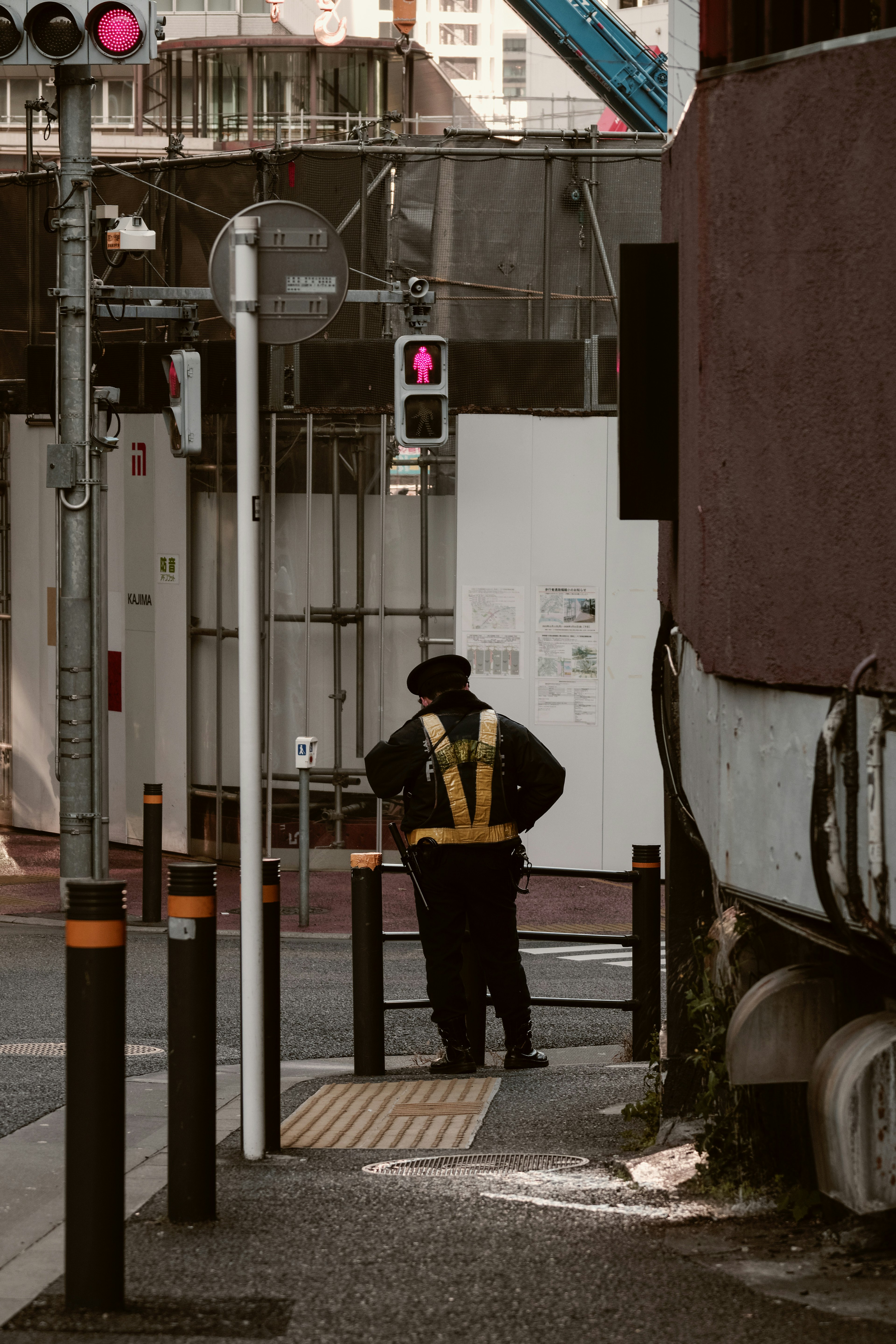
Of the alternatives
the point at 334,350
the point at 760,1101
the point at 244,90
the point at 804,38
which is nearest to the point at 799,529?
the point at 804,38

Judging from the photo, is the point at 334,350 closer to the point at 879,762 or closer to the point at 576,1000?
the point at 576,1000

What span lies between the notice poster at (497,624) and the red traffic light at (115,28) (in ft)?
18.4

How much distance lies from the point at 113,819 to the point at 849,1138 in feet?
49.0

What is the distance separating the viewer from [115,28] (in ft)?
42.3

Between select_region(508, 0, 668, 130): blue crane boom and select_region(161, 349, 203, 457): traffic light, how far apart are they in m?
18.6

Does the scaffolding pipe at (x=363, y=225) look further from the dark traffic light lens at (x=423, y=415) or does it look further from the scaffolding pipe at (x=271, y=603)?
the dark traffic light lens at (x=423, y=415)

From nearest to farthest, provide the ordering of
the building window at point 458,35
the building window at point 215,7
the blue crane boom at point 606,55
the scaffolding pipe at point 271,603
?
the scaffolding pipe at point 271,603, the blue crane boom at point 606,55, the building window at point 215,7, the building window at point 458,35

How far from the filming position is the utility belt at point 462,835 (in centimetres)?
783

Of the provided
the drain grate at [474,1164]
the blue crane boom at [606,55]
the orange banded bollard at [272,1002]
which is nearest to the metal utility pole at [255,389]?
the orange banded bollard at [272,1002]

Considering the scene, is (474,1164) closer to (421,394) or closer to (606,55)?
(421,394)

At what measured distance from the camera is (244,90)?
3872 centimetres

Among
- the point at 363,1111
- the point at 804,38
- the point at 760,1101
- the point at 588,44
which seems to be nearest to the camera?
the point at 804,38

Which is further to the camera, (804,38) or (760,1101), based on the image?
(760,1101)

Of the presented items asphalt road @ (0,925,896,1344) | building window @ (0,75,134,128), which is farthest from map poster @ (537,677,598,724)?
building window @ (0,75,134,128)
